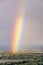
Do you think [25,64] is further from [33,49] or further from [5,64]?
[33,49]

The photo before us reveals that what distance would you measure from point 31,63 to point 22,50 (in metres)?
18.1

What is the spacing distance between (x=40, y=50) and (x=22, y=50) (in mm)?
3929

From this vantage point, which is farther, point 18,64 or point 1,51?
point 1,51

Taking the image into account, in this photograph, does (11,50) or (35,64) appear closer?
(35,64)

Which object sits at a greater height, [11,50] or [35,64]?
[11,50]

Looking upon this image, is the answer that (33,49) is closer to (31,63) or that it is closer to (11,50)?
(11,50)

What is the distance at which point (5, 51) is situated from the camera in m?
34.0

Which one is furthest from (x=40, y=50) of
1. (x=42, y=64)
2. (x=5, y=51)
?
(x=42, y=64)

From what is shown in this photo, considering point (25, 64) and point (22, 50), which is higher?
point (22, 50)

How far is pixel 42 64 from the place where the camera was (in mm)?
18906

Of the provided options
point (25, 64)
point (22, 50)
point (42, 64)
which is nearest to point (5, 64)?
point (25, 64)

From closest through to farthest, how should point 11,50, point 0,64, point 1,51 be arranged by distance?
point 0,64 < point 1,51 < point 11,50

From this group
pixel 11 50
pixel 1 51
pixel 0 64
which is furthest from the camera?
pixel 11 50

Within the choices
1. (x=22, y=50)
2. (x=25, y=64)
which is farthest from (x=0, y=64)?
(x=22, y=50)
